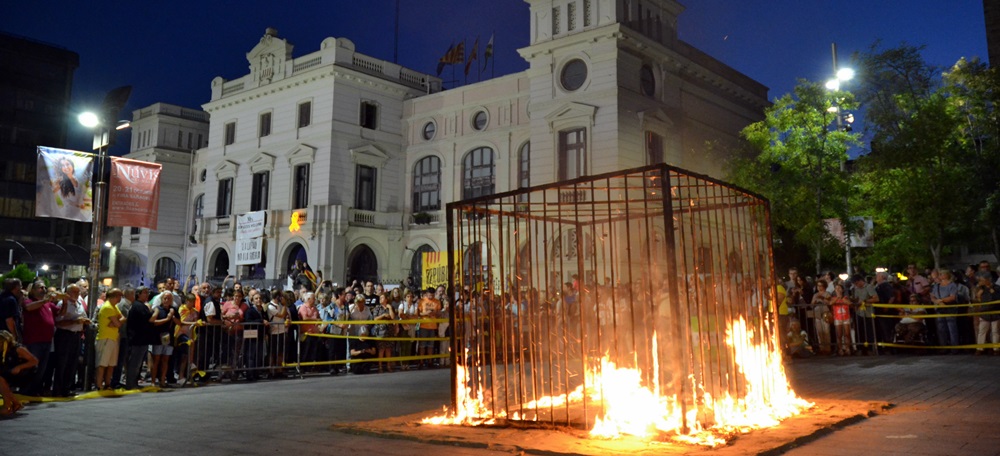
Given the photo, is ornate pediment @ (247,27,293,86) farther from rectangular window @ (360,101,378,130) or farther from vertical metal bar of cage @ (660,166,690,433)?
vertical metal bar of cage @ (660,166,690,433)

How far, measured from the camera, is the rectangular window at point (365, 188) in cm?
3581

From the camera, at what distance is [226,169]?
131ft

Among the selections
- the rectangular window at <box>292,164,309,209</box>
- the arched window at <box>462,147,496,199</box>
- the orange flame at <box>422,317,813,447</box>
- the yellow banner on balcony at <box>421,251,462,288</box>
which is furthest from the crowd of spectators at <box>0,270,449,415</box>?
the rectangular window at <box>292,164,309,209</box>

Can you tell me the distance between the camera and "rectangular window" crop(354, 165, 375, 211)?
35.8 m

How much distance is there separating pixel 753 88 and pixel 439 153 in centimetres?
Answer: 1611

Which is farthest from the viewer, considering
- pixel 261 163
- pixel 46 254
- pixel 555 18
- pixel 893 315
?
pixel 261 163

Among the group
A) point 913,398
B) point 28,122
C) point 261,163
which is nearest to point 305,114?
point 261,163

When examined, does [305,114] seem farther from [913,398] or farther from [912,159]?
[913,398]

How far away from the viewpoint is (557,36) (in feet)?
93.7

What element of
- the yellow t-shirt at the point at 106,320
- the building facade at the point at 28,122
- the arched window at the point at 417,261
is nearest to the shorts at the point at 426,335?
the yellow t-shirt at the point at 106,320

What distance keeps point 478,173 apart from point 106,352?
23435 millimetres

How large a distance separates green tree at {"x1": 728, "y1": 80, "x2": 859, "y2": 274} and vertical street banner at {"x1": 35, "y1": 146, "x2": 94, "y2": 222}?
68.4ft

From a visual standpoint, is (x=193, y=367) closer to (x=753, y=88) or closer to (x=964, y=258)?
(x=753, y=88)

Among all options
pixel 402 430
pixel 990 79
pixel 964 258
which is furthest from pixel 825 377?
pixel 964 258
